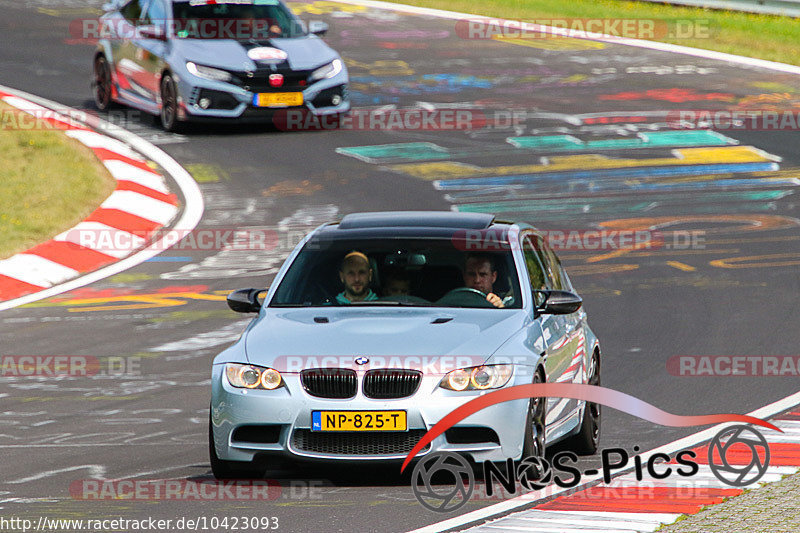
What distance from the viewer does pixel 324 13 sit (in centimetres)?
3091

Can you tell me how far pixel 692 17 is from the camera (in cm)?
2989

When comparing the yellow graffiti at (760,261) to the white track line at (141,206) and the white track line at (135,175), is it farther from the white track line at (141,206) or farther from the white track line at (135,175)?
the white track line at (135,175)

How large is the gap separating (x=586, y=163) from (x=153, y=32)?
19.3ft

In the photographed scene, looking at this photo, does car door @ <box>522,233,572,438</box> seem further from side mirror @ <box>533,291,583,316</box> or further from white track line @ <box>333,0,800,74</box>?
white track line @ <box>333,0,800,74</box>

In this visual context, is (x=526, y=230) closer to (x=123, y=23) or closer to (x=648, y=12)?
(x=123, y=23)

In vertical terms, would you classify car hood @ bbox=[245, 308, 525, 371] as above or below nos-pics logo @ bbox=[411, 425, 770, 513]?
above

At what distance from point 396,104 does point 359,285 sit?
46.2 feet

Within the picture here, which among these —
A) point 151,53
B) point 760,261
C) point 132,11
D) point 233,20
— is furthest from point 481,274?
point 132,11

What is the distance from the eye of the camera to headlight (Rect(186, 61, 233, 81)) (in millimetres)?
20469

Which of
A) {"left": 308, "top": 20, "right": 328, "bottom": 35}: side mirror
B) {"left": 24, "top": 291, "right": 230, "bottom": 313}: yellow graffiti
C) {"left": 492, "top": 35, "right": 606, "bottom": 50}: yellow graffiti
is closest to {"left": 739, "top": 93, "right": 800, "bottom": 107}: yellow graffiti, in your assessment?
{"left": 492, "top": 35, "right": 606, "bottom": 50}: yellow graffiti

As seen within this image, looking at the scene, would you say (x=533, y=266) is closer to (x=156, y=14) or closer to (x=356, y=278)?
(x=356, y=278)

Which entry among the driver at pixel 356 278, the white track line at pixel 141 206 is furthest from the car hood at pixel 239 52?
the driver at pixel 356 278

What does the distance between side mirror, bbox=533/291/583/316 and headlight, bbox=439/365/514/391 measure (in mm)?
893

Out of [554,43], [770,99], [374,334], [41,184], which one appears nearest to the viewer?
[374,334]
